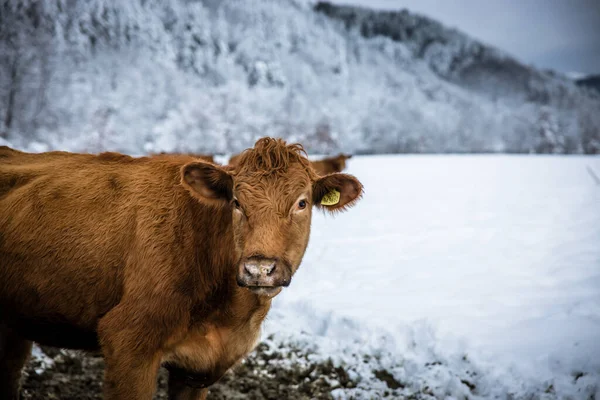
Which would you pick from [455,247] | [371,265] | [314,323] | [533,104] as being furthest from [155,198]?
[533,104]

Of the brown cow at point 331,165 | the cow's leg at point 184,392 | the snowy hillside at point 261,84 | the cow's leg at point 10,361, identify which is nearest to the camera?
the cow's leg at point 184,392

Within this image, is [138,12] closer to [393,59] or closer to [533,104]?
[393,59]

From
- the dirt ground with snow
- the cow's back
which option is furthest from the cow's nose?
the dirt ground with snow

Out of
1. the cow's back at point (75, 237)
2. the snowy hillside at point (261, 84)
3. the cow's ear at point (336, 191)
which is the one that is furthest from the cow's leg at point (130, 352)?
the snowy hillside at point (261, 84)

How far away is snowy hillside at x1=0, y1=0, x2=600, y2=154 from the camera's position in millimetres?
29552

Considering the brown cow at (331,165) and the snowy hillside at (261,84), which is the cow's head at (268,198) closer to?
the brown cow at (331,165)

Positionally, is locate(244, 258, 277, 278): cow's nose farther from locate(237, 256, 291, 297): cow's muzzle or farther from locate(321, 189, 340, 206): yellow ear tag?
locate(321, 189, 340, 206): yellow ear tag

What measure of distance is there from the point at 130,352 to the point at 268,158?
153 cm

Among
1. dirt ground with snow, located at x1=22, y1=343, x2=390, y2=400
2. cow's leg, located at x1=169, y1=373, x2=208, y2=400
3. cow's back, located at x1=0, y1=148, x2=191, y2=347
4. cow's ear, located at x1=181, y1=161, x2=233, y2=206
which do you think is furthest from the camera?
dirt ground with snow, located at x1=22, y1=343, x2=390, y2=400

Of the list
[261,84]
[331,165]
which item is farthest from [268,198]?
[261,84]

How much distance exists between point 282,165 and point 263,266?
747mm

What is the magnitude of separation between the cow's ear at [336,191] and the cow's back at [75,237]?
3.65ft

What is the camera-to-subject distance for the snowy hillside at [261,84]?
29.6 m

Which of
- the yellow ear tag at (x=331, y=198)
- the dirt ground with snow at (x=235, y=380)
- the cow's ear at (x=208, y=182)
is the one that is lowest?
the dirt ground with snow at (x=235, y=380)
